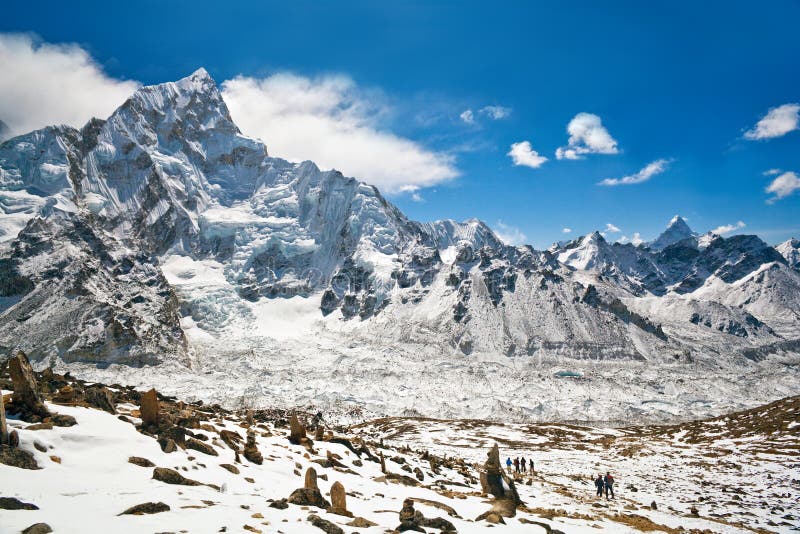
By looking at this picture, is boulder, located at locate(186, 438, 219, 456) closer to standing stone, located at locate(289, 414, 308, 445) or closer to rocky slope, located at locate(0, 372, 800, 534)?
rocky slope, located at locate(0, 372, 800, 534)

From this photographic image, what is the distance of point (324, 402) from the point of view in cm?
11519

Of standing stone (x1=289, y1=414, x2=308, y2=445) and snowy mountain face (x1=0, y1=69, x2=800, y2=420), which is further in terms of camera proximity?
snowy mountain face (x1=0, y1=69, x2=800, y2=420)

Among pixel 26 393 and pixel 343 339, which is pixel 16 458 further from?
pixel 343 339

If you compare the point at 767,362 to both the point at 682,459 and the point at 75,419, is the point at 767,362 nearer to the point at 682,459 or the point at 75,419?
the point at 682,459

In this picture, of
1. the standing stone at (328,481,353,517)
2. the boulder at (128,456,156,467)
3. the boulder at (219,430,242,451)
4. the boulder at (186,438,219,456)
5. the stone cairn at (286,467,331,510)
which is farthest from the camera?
the boulder at (219,430,242,451)

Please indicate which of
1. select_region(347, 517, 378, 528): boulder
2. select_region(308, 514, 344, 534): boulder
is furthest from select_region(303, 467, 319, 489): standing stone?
select_region(308, 514, 344, 534): boulder

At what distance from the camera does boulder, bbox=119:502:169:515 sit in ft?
36.7

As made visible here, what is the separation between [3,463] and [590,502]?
28.4m

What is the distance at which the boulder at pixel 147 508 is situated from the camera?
1118 centimetres

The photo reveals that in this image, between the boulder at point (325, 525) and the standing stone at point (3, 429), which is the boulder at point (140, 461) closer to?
the standing stone at point (3, 429)

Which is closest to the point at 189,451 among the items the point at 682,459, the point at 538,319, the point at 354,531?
the point at 354,531

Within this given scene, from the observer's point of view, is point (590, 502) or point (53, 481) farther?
point (590, 502)

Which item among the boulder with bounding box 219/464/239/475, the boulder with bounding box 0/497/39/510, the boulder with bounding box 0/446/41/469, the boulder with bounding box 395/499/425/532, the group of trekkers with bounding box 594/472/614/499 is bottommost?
the group of trekkers with bounding box 594/472/614/499

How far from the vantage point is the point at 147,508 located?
11.4 meters
